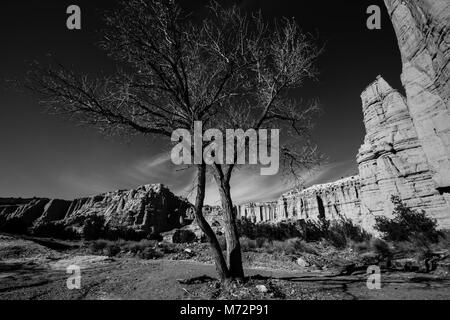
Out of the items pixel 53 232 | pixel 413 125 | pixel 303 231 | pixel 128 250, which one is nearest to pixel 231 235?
pixel 128 250

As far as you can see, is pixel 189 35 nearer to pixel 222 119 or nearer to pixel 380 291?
Answer: pixel 222 119

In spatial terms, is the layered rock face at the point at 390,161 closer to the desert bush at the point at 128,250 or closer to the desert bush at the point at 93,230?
the desert bush at the point at 128,250

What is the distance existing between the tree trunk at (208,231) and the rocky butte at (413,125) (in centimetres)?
1044

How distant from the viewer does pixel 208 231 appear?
240 inches

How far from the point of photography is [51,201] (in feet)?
330

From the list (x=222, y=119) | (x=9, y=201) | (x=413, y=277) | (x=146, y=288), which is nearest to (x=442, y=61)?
(x=413, y=277)

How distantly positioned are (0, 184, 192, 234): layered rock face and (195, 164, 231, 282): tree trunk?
269ft

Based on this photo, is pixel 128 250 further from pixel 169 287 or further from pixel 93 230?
pixel 93 230

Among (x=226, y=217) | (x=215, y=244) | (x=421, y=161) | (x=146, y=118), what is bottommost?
(x=215, y=244)

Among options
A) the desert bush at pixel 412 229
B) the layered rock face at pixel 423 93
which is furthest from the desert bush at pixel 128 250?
the layered rock face at pixel 423 93

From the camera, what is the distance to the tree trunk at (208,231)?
5.83m
